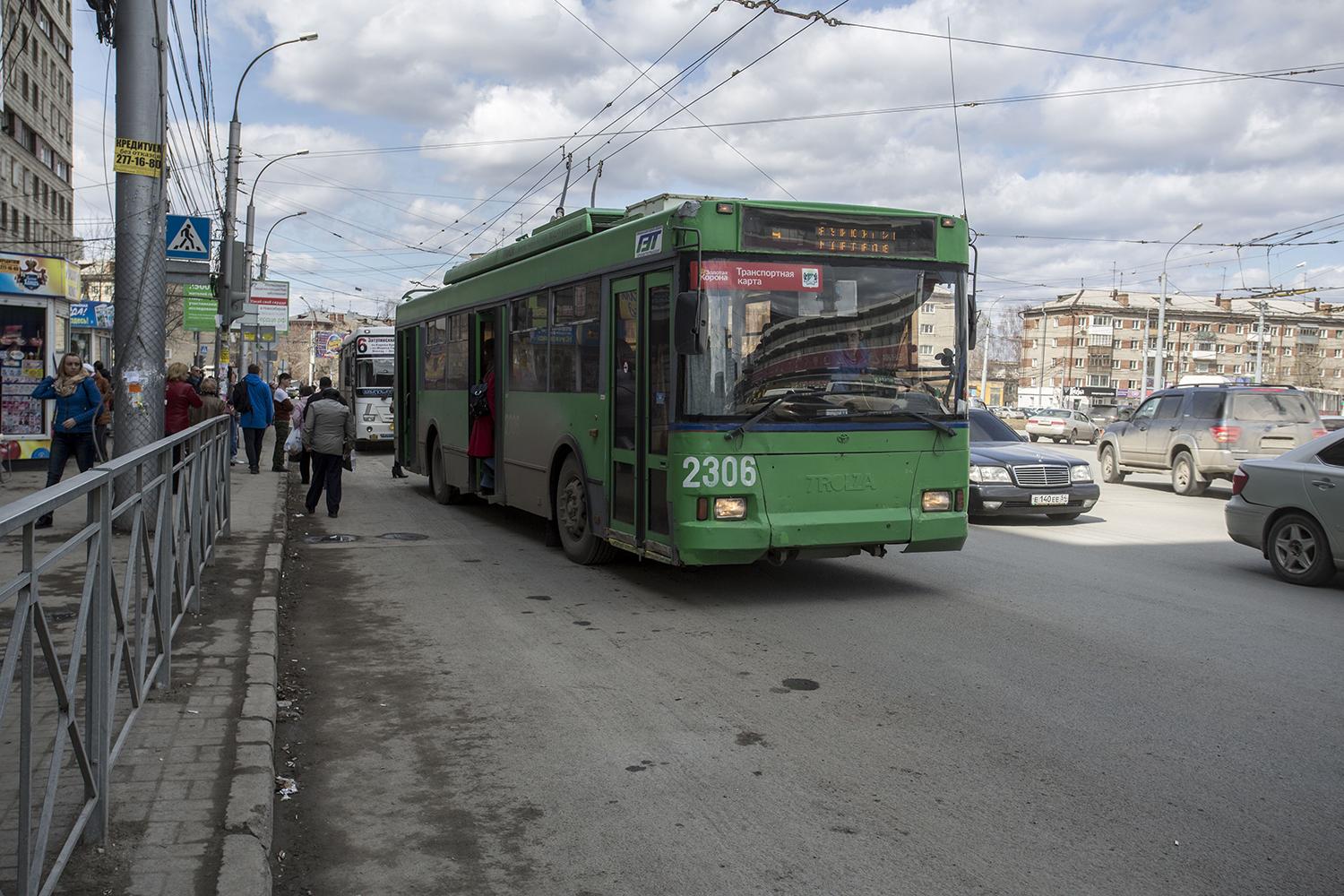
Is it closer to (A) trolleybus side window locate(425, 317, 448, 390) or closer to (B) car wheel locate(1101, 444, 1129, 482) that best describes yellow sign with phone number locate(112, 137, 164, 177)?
(A) trolleybus side window locate(425, 317, 448, 390)

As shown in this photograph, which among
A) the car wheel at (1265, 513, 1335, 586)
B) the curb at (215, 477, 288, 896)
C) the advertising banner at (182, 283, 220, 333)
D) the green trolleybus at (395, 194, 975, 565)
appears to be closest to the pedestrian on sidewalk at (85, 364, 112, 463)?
the green trolleybus at (395, 194, 975, 565)

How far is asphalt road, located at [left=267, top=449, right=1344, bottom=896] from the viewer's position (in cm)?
402

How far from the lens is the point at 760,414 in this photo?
27.1 feet

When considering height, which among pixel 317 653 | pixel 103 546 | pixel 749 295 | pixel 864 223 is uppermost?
pixel 864 223

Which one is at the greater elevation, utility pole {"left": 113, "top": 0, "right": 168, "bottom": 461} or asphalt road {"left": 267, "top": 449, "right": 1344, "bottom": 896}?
utility pole {"left": 113, "top": 0, "right": 168, "bottom": 461}

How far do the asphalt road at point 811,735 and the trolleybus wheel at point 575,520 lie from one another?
414mm

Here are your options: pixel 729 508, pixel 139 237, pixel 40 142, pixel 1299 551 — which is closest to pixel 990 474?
pixel 1299 551

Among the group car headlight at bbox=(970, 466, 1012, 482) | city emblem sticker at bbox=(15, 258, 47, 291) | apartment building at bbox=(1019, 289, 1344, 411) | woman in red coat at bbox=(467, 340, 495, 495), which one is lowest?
car headlight at bbox=(970, 466, 1012, 482)

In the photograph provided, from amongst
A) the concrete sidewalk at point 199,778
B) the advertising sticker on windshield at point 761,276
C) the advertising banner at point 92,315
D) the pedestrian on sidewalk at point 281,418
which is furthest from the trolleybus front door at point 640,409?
the advertising banner at point 92,315

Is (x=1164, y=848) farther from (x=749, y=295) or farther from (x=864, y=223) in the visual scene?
(x=864, y=223)

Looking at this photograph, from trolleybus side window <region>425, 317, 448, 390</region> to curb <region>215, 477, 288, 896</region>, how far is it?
838cm

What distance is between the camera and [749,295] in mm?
8195

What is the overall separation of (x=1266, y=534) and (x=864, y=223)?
4.84 metres

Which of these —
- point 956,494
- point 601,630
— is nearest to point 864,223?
point 956,494
